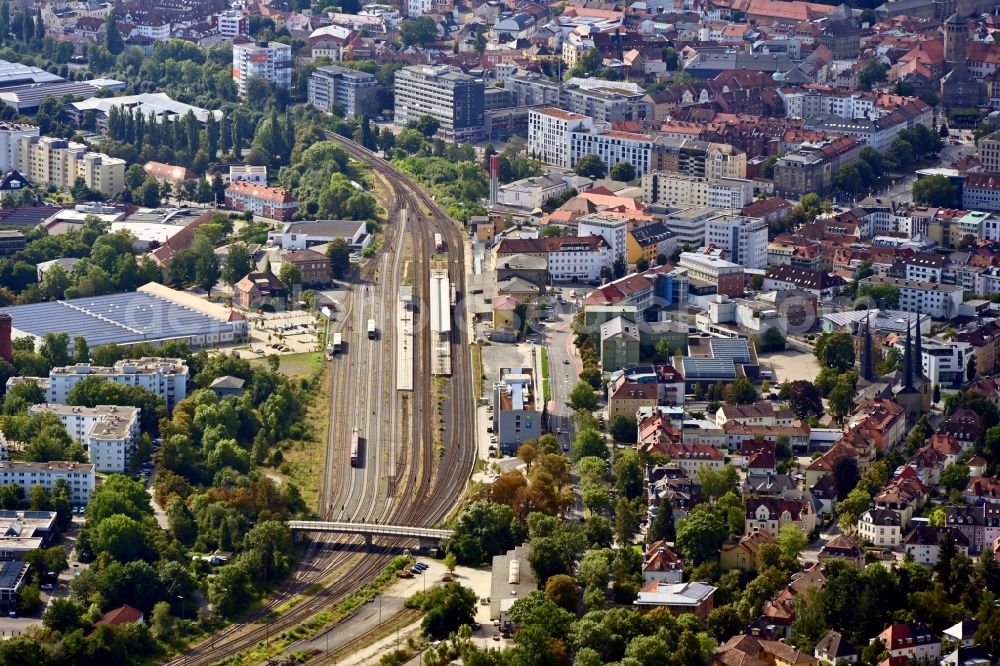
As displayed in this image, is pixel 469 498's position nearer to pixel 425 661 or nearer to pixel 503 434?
pixel 503 434

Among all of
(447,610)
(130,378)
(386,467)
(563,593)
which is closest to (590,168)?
(130,378)

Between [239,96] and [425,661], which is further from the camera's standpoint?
[239,96]

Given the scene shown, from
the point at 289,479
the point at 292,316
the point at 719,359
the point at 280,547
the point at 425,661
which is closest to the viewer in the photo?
the point at 425,661

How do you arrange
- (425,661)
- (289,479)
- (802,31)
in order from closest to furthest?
(425,661), (289,479), (802,31)

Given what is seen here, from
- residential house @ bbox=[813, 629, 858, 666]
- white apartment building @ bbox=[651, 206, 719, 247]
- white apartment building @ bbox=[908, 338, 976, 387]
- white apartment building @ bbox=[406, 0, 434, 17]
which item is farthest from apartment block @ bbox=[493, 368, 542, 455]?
white apartment building @ bbox=[406, 0, 434, 17]

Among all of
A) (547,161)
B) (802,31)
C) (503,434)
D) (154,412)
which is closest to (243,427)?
(154,412)

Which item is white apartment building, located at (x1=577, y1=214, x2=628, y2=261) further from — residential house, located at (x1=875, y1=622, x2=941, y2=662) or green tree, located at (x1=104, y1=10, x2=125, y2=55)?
green tree, located at (x1=104, y1=10, x2=125, y2=55)
